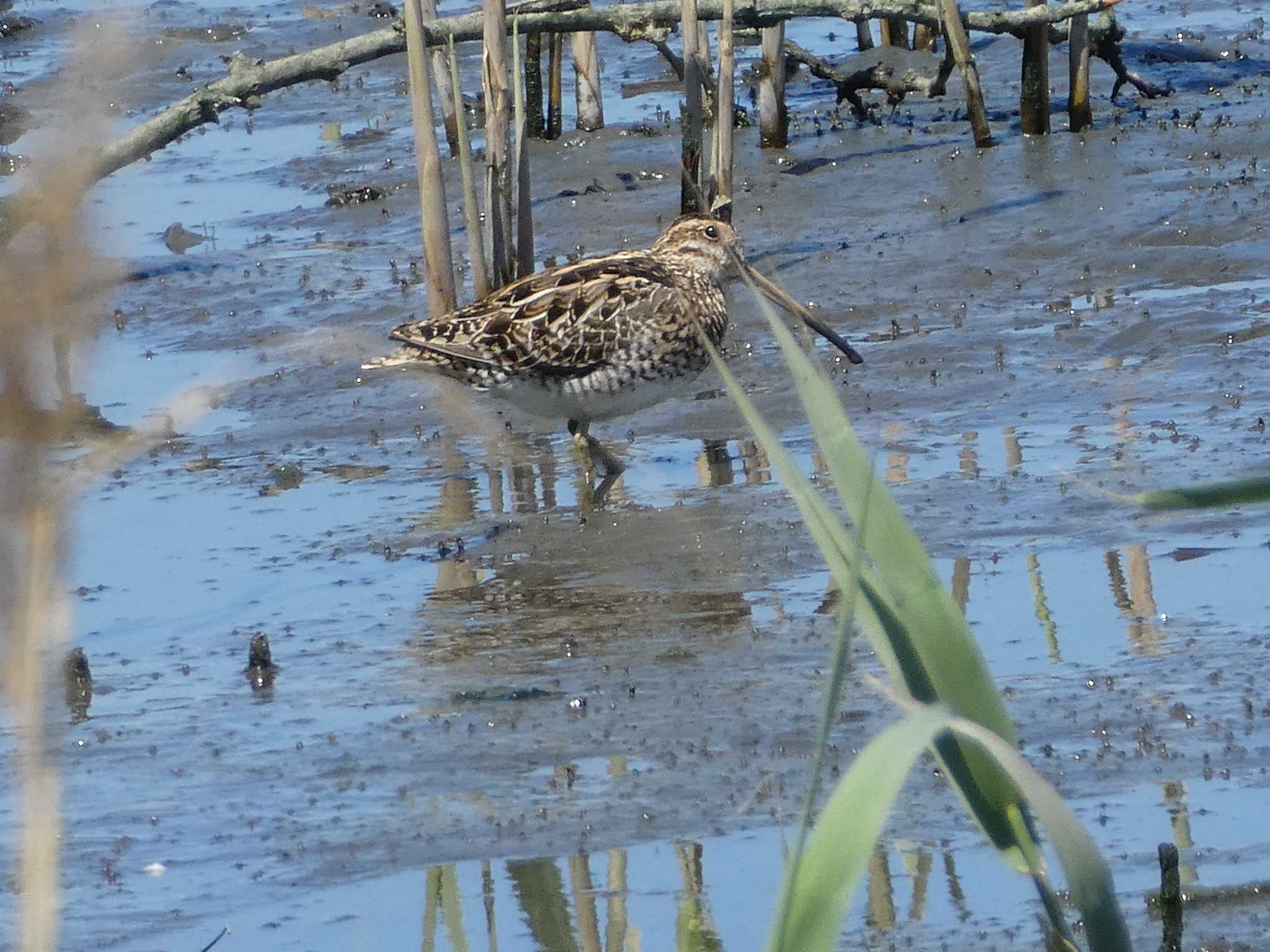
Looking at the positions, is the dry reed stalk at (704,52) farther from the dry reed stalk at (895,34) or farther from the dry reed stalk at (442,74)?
the dry reed stalk at (895,34)

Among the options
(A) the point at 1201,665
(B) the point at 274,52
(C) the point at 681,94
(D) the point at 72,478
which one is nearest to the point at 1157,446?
(A) the point at 1201,665

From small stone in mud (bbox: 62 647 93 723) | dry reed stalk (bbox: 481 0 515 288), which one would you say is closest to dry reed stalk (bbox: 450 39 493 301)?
dry reed stalk (bbox: 481 0 515 288)

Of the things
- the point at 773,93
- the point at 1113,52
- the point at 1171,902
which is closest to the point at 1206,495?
the point at 1171,902

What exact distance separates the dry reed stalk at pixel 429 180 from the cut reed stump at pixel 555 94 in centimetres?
333

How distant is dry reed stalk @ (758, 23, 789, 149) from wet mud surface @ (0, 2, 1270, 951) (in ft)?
0.53

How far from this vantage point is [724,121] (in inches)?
343

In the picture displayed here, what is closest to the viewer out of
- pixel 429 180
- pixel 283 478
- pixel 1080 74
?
pixel 283 478

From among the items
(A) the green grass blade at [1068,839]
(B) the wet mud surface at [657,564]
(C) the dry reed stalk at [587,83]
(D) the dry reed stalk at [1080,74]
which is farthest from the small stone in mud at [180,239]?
(A) the green grass blade at [1068,839]

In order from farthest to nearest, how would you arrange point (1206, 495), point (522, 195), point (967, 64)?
1. point (967, 64)
2. point (522, 195)
3. point (1206, 495)

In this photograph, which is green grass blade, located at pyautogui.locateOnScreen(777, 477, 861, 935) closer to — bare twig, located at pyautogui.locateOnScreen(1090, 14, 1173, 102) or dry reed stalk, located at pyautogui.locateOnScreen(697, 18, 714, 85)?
dry reed stalk, located at pyautogui.locateOnScreen(697, 18, 714, 85)

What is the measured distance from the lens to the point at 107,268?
146 cm

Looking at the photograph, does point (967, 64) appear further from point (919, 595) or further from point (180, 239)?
point (919, 595)

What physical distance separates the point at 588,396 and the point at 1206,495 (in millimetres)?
5407

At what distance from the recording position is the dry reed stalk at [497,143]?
8033mm
